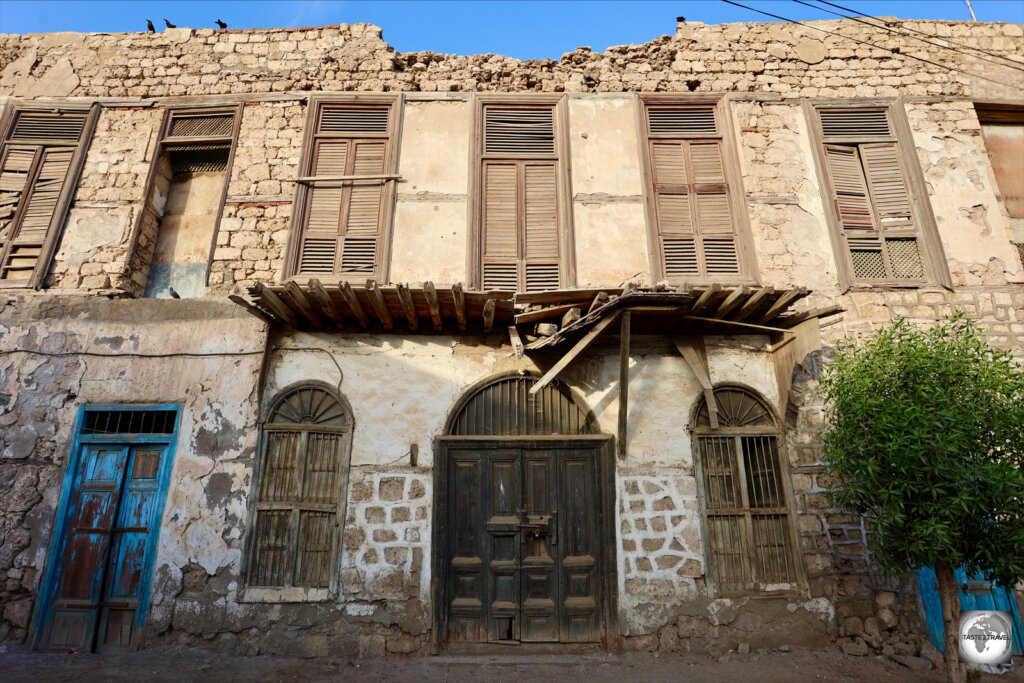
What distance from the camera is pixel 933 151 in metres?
7.27

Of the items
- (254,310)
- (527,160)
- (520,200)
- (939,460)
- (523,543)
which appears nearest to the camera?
(939,460)

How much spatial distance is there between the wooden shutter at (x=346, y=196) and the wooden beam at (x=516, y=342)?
6.19 feet

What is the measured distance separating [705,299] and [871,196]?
3.35 meters

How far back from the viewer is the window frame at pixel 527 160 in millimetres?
6645

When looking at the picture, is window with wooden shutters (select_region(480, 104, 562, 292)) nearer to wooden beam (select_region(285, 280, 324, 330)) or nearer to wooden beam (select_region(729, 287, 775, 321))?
wooden beam (select_region(285, 280, 324, 330))

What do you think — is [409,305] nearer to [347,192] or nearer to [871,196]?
[347,192]


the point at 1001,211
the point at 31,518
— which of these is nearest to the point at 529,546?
the point at 31,518

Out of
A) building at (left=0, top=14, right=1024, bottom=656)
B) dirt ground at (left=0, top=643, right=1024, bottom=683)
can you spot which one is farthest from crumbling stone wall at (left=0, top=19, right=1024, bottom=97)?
dirt ground at (left=0, top=643, right=1024, bottom=683)

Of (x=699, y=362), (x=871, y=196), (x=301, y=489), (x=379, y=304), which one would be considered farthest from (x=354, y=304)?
(x=871, y=196)

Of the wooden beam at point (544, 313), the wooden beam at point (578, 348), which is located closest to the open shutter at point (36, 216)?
the wooden beam at point (544, 313)

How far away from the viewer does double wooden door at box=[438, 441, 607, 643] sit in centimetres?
561

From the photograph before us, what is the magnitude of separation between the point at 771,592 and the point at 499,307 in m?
4.05

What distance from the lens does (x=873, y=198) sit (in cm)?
714

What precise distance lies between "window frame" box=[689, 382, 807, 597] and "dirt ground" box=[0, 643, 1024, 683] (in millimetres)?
592
